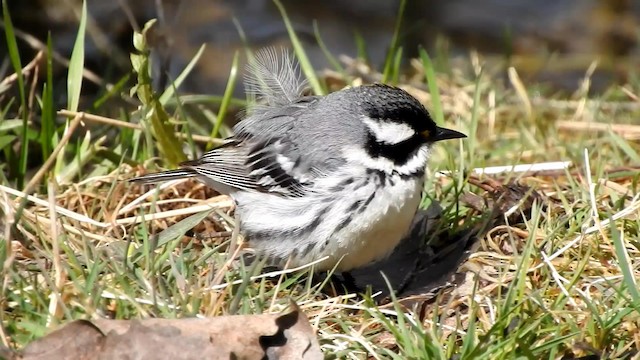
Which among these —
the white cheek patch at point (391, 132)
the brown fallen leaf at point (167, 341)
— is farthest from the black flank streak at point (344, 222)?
the brown fallen leaf at point (167, 341)

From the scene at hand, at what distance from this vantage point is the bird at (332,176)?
12.5 ft

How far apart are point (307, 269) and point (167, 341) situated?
95 centimetres

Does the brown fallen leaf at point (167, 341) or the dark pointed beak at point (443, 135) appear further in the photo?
the dark pointed beak at point (443, 135)

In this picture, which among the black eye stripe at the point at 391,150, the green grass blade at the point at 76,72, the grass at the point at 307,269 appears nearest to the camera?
the grass at the point at 307,269

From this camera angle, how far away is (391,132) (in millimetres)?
3977

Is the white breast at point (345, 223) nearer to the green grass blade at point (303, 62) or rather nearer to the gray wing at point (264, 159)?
the gray wing at point (264, 159)

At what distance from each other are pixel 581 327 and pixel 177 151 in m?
2.22

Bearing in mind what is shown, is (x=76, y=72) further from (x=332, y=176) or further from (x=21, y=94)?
(x=332, y=176)

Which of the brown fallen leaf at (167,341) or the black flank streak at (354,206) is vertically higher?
the black flank streak at (354,206)

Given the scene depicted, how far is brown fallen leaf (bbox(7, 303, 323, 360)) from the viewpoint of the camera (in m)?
3.02

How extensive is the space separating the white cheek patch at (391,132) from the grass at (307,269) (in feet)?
1.73

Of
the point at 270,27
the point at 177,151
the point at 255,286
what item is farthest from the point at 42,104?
the point at 270,27

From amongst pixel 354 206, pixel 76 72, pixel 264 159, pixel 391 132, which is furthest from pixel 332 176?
pixel 76 72

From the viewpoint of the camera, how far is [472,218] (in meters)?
4.42
